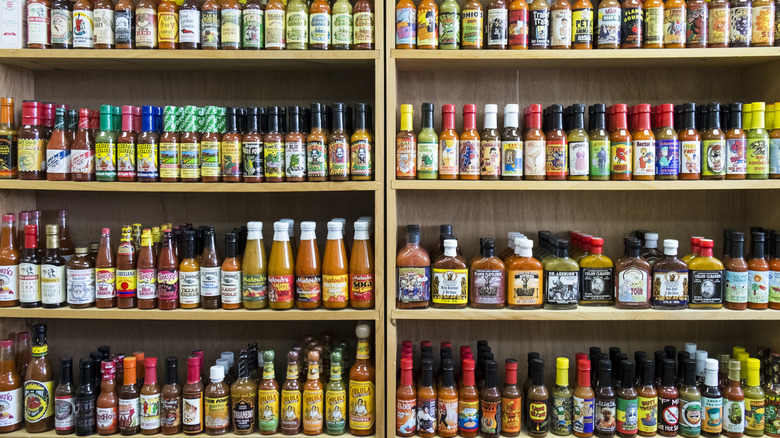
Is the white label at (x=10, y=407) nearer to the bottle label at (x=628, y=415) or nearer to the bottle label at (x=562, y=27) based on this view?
the bottle label at (x=628, y=415)

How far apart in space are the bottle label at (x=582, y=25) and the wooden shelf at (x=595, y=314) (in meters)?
0.72

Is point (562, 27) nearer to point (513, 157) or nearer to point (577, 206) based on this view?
point (513, 157)

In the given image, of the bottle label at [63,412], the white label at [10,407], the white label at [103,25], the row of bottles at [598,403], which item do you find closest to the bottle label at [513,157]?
the row of bottles at [598,403]

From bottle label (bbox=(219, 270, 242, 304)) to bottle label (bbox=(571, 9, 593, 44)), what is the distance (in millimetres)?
1111

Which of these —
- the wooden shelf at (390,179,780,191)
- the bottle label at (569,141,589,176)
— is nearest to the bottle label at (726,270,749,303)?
the wooden shelf at (390,179,780,191)

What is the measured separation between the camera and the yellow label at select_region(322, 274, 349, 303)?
162cm

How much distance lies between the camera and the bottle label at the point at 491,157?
161 cm

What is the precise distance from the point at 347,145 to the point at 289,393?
0.69m

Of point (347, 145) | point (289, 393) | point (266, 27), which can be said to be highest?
point (266, 27)

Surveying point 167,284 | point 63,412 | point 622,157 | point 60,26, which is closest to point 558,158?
point 622,157

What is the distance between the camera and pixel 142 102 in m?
1.87

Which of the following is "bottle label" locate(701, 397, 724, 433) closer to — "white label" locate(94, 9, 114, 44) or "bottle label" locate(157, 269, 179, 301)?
"bottle label" locate(157, 269, 179, 301)

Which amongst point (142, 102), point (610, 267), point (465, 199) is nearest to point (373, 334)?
point (465, 199)

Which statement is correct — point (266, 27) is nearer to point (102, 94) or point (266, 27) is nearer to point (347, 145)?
point (347, 145)
